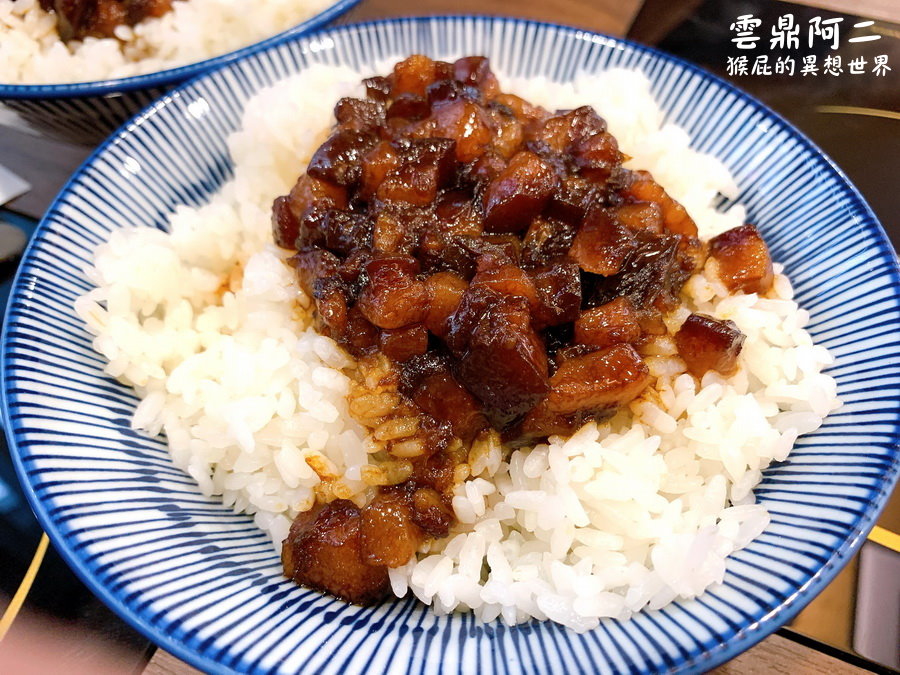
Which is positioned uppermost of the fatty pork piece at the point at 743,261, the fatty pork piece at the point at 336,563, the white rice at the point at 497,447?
the fatty pork piece at the point at 743,261

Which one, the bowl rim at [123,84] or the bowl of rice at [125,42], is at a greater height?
the bowl of rice at [125,42]

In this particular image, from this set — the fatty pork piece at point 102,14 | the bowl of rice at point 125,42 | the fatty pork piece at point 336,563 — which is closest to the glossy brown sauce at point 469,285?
the fatty pork piece at point 336,563

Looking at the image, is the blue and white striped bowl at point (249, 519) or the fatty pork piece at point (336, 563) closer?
the blue and white striped bowl at point (249, 519)

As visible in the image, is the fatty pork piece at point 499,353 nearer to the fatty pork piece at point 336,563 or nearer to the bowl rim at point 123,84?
the fatty pork piece at point 336,563

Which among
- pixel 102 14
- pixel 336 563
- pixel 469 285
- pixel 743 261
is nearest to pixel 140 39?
pixel 102 14

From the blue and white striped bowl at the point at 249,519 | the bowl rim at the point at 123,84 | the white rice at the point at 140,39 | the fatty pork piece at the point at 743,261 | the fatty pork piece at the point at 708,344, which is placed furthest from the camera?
the white rice at the point at 140,39

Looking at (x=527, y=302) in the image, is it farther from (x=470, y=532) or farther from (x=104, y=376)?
(x=104, y=376)

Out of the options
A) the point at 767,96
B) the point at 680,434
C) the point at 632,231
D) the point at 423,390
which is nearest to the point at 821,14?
the point at 767,96
